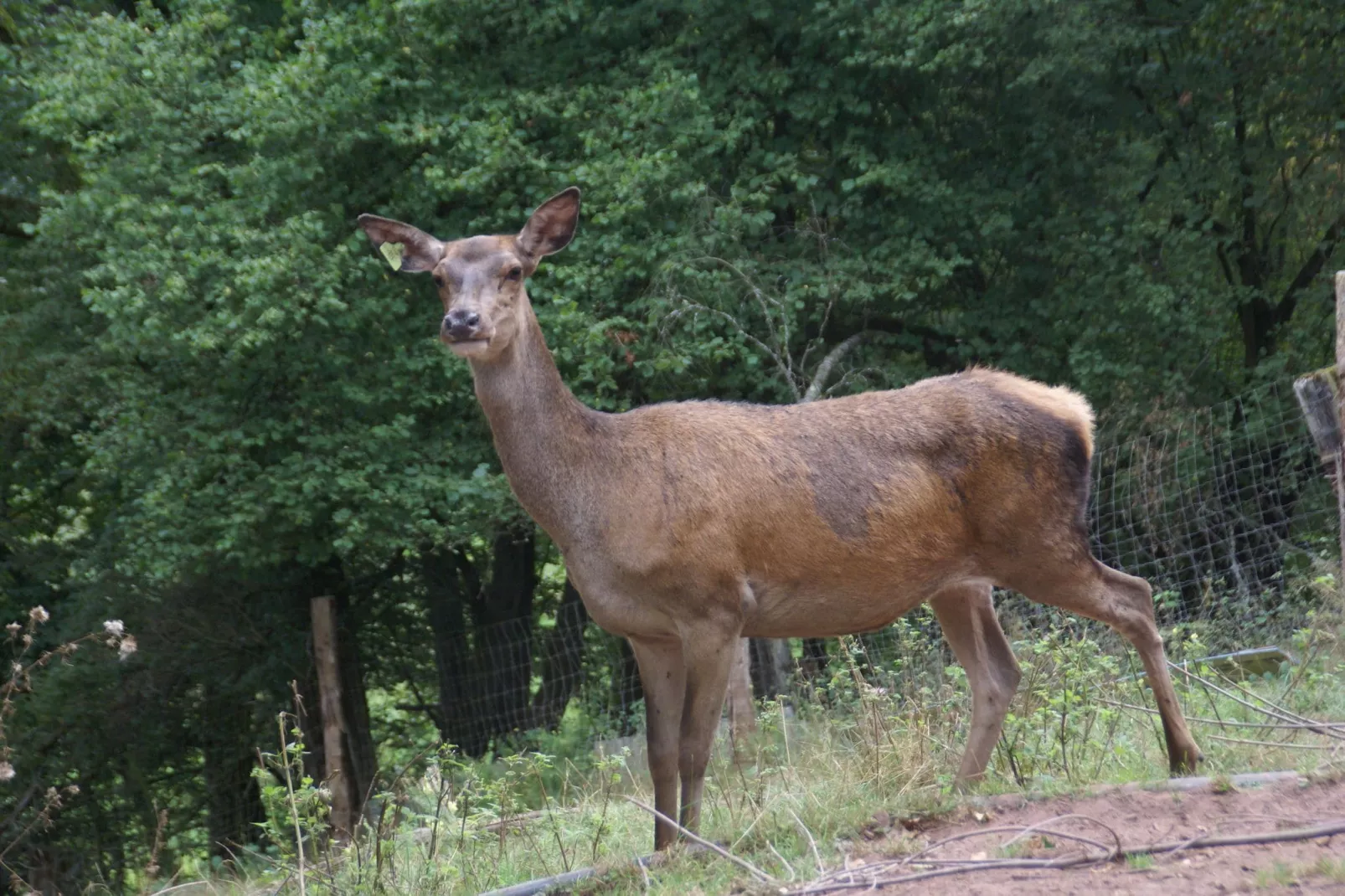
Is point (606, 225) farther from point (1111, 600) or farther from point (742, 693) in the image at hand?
point (1111, 600)

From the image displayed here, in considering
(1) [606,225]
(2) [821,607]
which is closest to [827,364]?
(1) [606,225]

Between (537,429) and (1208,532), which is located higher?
(537,429)

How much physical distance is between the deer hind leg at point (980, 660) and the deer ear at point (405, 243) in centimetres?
269

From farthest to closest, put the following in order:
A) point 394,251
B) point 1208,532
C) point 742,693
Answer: point 1208,532 → point 742,693 → point 394,251

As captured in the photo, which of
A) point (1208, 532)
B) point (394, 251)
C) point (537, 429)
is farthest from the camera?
Answer: point (1208, 532)

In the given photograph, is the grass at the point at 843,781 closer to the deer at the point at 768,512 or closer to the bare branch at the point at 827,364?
the deer at the point at 768,512

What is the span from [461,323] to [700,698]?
175 centimetres

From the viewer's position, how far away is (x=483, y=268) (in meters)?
A: 6.39

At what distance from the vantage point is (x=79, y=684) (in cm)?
1681

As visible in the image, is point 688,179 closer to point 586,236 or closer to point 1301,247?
Answer: point 586,236

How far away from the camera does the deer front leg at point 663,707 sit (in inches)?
246

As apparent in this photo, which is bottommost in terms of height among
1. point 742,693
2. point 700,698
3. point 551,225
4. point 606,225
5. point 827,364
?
point 742,693

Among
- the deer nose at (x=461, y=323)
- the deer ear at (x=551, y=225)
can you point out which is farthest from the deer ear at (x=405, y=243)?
the deer nose at (x=461, y=323)

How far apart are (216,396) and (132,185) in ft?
6.83
